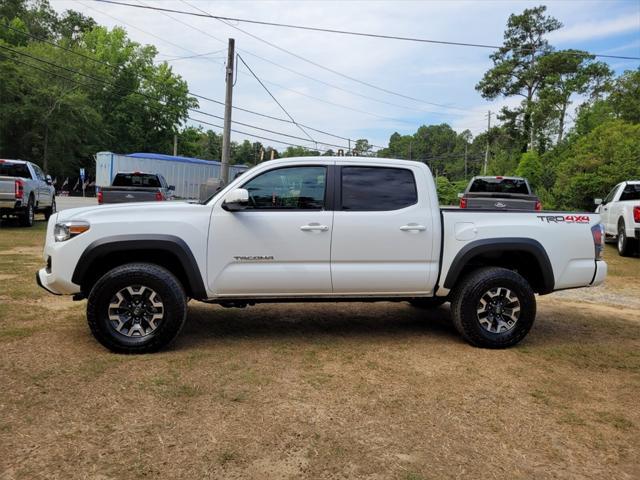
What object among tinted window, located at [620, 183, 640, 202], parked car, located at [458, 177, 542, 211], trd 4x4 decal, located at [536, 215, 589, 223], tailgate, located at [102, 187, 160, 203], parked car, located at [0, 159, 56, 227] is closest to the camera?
trd 4x4 decal, located at [536, 215, 589, 223]

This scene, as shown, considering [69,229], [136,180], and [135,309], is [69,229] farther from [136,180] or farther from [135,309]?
[136,180]

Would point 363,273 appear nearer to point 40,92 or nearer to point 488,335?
point 488,335

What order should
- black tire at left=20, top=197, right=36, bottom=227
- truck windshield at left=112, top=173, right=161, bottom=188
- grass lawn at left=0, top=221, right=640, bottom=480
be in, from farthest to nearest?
truck windshield at left=112, top=173, right=161, bottom=188, black tire at left=20, top=197, right=36, bottom=227, grass lawn at left=0, top=221, right=640, bottom=480

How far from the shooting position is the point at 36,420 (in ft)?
11.3

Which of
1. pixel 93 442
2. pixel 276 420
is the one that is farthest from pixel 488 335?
pixel 93 442

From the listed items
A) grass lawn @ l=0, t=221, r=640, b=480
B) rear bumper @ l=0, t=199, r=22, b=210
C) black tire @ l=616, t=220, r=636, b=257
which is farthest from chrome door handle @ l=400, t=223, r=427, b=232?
rear bumper @ l=0, t=199, r=22, b=210

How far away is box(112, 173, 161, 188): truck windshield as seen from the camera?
630 inches

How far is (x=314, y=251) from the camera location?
16.4 ft

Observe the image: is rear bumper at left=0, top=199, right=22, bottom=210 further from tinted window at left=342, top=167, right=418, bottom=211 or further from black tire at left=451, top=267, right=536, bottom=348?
black tire at left=451, top=267, right=536, bottom=348

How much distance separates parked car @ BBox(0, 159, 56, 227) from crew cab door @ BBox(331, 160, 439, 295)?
12.1 meters

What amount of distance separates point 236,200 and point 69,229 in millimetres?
1454

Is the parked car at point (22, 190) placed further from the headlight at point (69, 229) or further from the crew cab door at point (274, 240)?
the crew cab door at point (274, 240)

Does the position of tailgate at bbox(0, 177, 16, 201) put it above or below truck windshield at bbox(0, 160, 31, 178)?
below

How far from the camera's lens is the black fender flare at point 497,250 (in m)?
5.18
